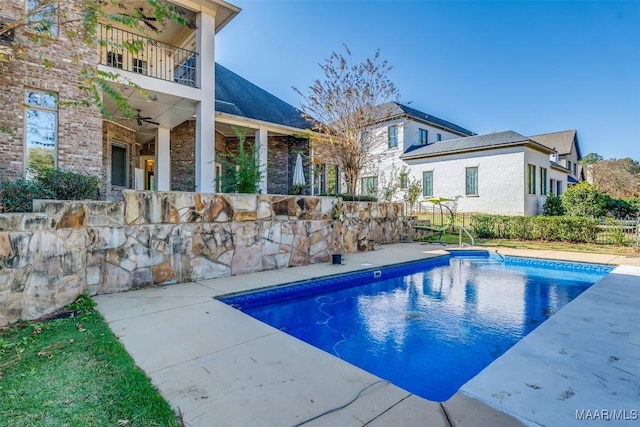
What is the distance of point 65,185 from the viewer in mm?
6738

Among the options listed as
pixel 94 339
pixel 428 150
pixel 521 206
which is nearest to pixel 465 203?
pixel 521 206

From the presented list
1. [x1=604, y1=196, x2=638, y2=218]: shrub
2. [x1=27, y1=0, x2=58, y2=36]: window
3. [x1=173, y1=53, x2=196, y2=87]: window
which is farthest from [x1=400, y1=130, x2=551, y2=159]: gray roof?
[x1=27, y1=0, x2=58, y2=36]: window

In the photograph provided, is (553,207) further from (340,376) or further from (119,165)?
(119,165)

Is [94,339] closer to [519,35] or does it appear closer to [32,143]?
[32,143]

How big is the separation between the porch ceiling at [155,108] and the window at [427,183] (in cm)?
1447

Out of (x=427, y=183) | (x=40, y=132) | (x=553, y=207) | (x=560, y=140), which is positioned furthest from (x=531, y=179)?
(x=40, y=132)

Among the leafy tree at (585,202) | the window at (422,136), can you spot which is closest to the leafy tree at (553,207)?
the leafy tree at (585,202)

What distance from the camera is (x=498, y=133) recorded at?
1797 centimetres

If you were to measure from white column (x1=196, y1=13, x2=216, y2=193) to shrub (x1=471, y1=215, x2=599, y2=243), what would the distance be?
11612 millimetres

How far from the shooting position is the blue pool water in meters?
3.57

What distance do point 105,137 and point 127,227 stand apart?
724 centimetres

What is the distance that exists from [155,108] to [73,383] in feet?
32.2

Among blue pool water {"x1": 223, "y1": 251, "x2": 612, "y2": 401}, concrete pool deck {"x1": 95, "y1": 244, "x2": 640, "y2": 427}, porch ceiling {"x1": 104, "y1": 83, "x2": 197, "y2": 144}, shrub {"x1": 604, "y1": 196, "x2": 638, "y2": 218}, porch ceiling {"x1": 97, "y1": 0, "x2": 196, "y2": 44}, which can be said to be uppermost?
porch ceiling {"x1": 97, "y1": 0, "x2": 196, "y2": 44}

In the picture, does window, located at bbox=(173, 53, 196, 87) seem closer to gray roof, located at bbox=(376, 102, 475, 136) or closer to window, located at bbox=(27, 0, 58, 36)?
window, located at bbox=(27, 0, 58, 36)
